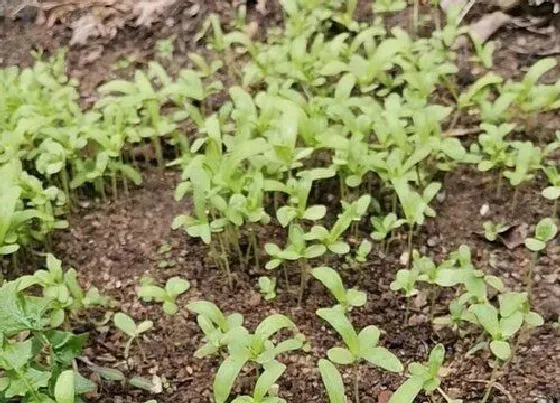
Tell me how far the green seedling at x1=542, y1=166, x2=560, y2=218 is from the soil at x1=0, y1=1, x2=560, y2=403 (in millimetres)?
52

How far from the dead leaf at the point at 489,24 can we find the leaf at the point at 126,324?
66.7 inches

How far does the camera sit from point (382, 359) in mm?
1881

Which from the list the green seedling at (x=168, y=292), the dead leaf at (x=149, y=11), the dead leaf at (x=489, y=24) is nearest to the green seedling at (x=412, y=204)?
the green seedling at (x=168, y=292)

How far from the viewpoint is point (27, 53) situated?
3408mm

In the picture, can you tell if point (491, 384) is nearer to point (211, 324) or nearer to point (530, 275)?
point (530, 275)

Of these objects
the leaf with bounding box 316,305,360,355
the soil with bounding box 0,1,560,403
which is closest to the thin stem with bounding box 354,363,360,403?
the soil with bounding box 0,1,560,403

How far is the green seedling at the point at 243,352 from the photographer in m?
1.89

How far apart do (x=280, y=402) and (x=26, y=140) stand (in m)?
1.23

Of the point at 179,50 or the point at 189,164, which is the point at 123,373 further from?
the point at 179,50

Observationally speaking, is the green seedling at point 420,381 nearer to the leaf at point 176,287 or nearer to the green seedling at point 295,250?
the green seedling at point 295,250

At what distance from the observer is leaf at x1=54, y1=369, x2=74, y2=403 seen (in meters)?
1.78

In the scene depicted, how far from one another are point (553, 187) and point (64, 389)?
1397mm

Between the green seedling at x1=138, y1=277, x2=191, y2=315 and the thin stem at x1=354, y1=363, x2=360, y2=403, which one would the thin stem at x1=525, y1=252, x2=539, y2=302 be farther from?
the green seedling at x1=138, y1=277, x2=191, y2=315

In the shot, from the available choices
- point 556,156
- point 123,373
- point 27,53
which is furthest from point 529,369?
point 27,53
